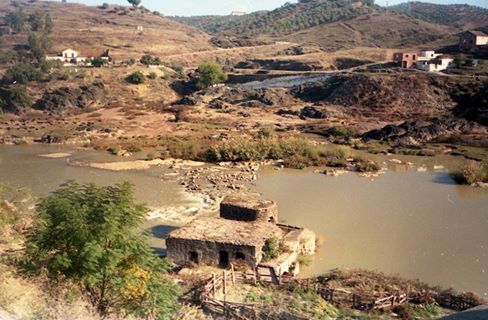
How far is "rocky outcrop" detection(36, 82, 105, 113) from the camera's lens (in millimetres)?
62531

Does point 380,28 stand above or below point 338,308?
above

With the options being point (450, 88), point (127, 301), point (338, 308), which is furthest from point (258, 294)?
point (450, 88)

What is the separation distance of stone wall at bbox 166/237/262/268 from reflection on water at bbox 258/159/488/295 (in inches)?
113

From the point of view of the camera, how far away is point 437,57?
247ft

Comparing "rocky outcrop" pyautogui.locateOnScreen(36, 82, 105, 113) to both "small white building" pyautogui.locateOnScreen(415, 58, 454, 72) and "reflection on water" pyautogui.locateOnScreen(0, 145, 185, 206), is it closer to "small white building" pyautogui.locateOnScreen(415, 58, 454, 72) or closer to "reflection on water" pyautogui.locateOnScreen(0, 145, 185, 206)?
"reflection on water" pyautogui.locateOnScreen(0, 145, 185, 206)

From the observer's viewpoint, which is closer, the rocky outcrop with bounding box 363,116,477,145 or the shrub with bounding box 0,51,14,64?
the rocky outcrop with bounding box 363,116,477,145

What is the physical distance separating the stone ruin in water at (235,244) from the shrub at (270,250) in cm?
14

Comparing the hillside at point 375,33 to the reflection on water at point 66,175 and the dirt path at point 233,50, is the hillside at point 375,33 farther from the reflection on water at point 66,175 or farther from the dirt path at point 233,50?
the reflection on water at point 66,175

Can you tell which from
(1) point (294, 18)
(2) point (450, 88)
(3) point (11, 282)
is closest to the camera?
(3) point (11, 282)

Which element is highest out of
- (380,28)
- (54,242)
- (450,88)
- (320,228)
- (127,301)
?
(380,28)

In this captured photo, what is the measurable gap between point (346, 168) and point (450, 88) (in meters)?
29.7

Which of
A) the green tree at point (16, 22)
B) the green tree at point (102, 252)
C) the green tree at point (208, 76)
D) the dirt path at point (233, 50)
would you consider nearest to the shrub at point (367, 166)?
the green tree at point (102, 252)

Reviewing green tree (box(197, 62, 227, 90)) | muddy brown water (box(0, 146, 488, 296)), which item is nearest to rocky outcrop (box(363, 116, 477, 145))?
muddy brown water (box(0, 146, 488, 296))

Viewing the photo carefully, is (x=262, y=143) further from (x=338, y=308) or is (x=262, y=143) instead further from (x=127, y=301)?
(x=127, y=301)
